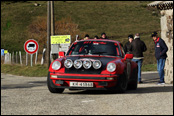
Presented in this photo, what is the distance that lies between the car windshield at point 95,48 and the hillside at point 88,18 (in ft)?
200

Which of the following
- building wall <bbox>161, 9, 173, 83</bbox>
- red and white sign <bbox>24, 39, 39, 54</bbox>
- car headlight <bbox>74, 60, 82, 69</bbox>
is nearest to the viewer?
car headlight <bbox>74, 60, 82, 69</bbox>

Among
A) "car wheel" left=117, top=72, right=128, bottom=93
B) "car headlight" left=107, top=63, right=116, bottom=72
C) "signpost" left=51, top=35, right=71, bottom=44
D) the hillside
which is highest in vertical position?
the hillside

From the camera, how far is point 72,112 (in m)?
8.72

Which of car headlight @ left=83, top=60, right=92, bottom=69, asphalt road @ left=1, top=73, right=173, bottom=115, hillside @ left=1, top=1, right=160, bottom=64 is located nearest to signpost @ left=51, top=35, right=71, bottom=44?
asphalt road @ left=1, top=73, right=173, bottom=115

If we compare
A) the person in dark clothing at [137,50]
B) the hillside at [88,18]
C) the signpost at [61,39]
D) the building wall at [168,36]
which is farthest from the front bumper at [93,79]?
the hillside at [88,18]

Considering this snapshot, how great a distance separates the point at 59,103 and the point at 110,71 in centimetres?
203

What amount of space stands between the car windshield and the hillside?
200 ft

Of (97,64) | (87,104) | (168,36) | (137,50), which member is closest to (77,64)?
→ (97,64)

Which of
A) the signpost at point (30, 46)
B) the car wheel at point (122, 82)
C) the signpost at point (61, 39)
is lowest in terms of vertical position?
the car wheel at point (122, 82)

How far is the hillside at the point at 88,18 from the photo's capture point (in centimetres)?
8344

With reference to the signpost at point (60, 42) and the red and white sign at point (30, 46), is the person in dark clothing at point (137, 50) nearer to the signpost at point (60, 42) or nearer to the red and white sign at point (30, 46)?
the red and white sign at point (30, 46)

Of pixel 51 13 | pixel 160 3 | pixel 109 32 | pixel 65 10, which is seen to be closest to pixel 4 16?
pixel 65 10

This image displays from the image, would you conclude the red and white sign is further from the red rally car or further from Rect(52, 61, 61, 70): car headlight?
Rect(52, 61, 61, 70): car headlight

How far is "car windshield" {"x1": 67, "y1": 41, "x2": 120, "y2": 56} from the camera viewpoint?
12.8 meters
